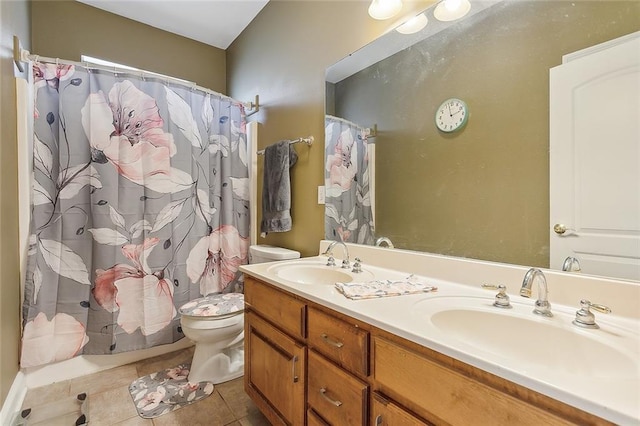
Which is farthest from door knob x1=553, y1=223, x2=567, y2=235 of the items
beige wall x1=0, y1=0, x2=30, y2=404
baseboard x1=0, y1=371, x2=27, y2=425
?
baseboard x1=0, y1=371, x2=27, y2=425

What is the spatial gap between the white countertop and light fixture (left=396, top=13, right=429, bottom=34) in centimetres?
100

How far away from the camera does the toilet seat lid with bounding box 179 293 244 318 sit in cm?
169

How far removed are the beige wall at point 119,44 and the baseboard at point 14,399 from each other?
2.13m

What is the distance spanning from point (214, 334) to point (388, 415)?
4.10 feet

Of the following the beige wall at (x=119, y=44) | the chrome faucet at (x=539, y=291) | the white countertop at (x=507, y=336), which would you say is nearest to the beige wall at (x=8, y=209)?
the beige wall at (x=119, y=44)

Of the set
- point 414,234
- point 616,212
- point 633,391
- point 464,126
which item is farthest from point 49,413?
point 616,212

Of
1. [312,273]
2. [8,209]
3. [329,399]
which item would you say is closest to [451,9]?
[312,273]

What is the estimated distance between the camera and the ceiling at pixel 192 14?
2.25 meters

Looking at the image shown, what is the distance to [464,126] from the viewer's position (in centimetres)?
115

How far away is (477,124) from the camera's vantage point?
1.11 m

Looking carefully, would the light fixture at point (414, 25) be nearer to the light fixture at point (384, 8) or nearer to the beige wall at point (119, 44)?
the light fixture at point (384, 8)

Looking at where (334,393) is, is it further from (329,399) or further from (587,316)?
(587,316)

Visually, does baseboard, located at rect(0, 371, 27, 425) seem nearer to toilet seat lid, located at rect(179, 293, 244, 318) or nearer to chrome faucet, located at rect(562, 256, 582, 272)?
toilet seat lid, located at rect(179, 293, 244, 318)

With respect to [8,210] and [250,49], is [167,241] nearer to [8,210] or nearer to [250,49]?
[8,210]
